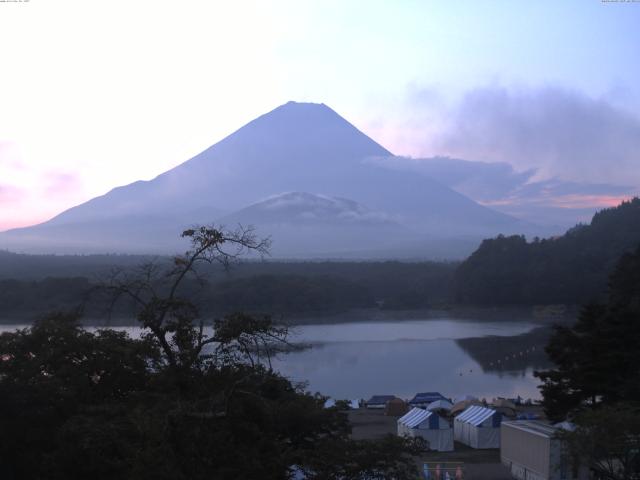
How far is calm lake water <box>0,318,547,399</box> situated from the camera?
1429 cm

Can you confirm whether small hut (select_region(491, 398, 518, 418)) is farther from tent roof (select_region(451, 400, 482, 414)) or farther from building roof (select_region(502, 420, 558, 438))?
building roof (select_region(502, 420, 558, 438))

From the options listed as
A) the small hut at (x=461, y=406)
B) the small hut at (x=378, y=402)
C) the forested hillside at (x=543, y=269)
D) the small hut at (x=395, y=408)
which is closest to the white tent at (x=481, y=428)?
the small hut at (x=461, y=406)

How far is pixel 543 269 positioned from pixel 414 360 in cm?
1622

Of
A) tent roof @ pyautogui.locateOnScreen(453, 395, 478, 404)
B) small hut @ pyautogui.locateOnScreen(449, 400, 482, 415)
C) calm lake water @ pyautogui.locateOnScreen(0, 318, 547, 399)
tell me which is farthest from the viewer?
calm lake water @ pyautogui.locateOnScreen(0, 318, 547, 399)

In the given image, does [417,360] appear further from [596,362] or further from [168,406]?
[168,406]

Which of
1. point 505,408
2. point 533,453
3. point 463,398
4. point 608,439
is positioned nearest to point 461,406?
point 505,408

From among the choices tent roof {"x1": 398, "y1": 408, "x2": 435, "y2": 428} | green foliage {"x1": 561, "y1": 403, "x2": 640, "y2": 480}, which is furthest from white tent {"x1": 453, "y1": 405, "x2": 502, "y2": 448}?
green foliage {"x1": 561, "y1": 403, "x2": 640, "y2": 480}

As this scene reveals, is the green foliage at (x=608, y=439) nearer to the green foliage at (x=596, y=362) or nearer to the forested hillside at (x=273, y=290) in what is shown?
the green foliage at (x=596, y=362)

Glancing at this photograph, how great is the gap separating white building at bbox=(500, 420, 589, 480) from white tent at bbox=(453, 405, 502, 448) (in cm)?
92

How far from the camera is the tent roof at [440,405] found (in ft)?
37.2

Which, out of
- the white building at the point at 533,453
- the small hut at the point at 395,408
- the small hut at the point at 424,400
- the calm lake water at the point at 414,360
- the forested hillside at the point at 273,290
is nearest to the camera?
the white building at the point at 533,453

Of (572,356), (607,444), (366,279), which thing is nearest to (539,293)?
(366,279)

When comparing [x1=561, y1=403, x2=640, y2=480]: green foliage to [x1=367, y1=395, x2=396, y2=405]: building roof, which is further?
[x1=367, y1=395, x2=396, y2=405]: building roof

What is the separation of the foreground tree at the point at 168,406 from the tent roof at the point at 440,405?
683 cm
